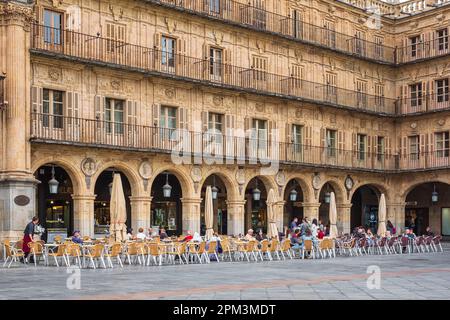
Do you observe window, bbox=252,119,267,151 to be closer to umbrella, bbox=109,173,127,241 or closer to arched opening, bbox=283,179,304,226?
arched opening, bbox=283,179,304,226

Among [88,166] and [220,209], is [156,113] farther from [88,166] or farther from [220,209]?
[220,209]

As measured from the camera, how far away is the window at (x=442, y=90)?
40.4 m

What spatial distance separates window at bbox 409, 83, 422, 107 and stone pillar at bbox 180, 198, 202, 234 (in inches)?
619

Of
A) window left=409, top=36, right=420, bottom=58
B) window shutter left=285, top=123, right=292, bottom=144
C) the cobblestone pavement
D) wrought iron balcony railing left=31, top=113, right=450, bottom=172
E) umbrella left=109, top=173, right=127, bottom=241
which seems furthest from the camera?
window left=409, top=36, right=420, bottom=58

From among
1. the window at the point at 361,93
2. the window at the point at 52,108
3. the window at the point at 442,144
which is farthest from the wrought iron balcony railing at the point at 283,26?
the window at the point at 52,108

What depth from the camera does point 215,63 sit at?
33.5 metres

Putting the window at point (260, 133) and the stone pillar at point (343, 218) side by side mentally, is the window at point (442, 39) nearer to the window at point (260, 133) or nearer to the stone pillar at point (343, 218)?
the stone pillar at point (343, 218)

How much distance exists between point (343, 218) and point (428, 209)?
7.90 metres

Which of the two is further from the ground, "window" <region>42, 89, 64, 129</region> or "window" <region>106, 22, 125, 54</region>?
"window" <region>106, 22, 125, 54</region>

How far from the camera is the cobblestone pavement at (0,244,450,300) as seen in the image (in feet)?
46.3

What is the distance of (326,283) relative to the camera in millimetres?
16609

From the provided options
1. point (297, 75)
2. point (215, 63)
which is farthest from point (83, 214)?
point (297, 75)

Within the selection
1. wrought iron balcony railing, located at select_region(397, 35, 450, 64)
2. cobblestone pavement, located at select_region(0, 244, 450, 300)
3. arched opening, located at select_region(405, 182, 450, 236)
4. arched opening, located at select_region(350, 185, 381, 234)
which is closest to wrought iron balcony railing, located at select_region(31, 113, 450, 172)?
arched opening, located at select_region(405, 182, 450, 236)
